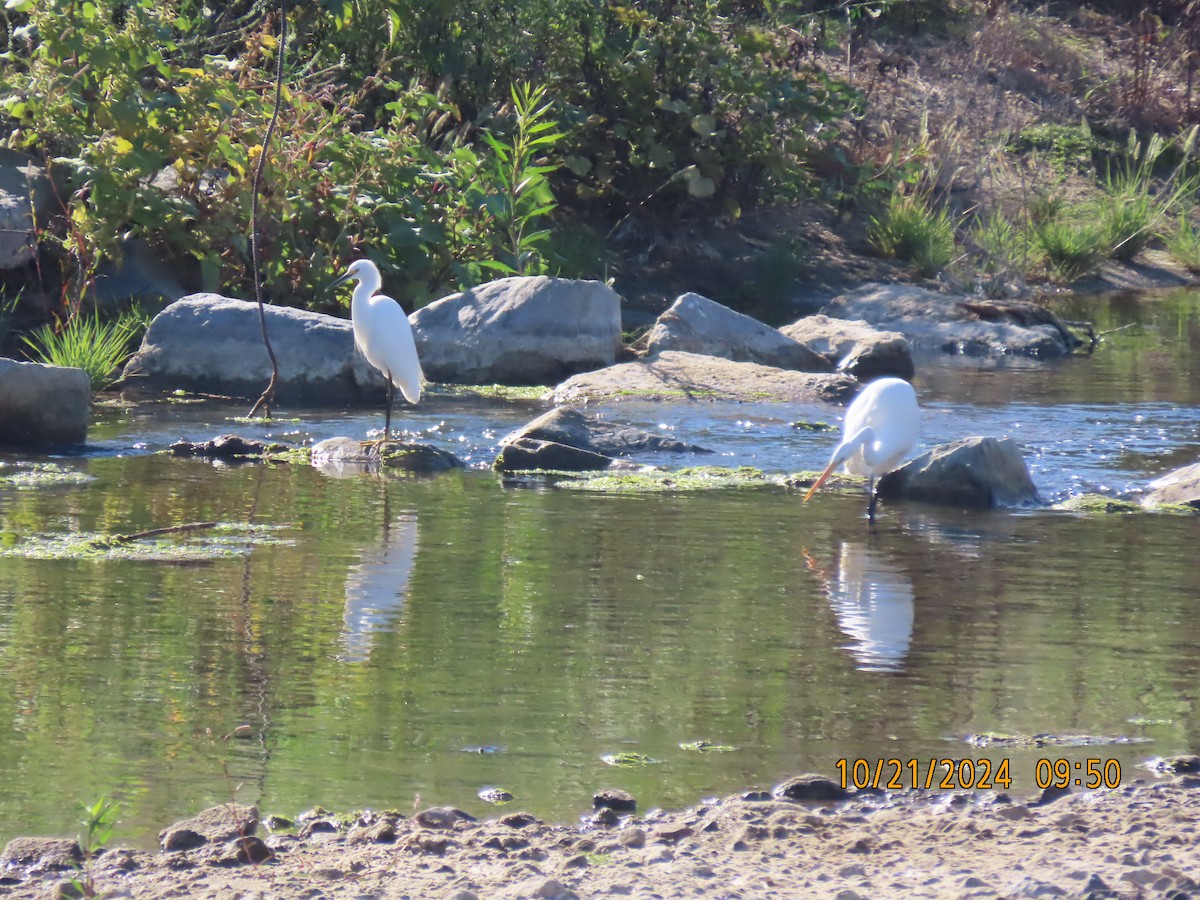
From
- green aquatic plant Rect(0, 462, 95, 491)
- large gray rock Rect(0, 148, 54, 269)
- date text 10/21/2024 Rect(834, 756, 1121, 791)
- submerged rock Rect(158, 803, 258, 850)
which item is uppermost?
large gray rock Rect(0, 148, 54, 269)

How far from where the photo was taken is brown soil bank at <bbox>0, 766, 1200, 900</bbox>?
10.1 ft

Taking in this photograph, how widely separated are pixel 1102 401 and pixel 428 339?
14.2ft

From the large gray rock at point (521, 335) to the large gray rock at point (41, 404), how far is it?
316 centimetres

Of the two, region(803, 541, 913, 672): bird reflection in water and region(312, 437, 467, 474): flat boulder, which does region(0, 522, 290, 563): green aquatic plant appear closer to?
region(312, 437, 467, 474): flat boulder

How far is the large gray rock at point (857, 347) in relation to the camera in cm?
1160

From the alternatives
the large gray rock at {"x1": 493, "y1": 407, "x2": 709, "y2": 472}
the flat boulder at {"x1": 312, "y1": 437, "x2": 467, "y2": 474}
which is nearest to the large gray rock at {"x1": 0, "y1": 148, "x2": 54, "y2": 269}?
the flat boulder at {"x1": 312, "y1": 437, "x2": 467, "y2": 474}

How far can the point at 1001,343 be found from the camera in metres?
13.2

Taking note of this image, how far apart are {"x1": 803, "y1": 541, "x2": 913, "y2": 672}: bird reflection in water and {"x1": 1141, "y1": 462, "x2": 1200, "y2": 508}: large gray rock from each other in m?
1.65

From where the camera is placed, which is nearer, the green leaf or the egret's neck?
the egret's neck

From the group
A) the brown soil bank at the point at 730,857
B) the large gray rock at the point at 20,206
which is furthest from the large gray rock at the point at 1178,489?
the large gray rock at the point at 20,206

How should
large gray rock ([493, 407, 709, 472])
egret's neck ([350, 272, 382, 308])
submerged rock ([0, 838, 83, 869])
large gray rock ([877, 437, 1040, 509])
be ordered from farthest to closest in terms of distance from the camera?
egret's neck ([350, 272, 382, 308])
large gray rock ([493, 407, 709, 472])
large gray rock ([877, 437, 1040, 509])
submerged rock ([0, 838, 83, 869])

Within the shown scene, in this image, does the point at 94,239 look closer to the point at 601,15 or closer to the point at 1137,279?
the point at 601,15

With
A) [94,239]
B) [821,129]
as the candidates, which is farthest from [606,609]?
[821,129]

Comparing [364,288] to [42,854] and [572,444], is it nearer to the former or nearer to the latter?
[572,444]
